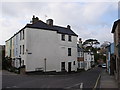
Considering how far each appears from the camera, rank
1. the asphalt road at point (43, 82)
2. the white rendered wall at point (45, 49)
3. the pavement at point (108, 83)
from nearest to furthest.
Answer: the asphalt road at point (43, 82), the pavement at point (108, 83), the white rendered wall at point (45, 49)

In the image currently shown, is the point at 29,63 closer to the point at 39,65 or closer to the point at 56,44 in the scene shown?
the point at 39,65

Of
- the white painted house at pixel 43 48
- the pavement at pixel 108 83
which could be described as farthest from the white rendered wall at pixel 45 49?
the pavement at pixel 108 83

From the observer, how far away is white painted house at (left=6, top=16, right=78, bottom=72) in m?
33.3

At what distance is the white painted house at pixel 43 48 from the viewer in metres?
33.3

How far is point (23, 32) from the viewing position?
3500 centimetres

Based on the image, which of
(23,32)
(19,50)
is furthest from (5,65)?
(23,32)

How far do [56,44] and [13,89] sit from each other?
75.9 ft

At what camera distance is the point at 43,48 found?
116 feet

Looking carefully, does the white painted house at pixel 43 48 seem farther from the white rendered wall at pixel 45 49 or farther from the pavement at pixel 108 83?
the pavement at pixel 108 83

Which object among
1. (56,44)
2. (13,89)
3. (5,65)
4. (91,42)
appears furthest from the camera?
(91,42)

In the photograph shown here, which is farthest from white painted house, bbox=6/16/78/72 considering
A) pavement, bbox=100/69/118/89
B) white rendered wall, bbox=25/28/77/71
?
pavement, bbox=100/69/118/89

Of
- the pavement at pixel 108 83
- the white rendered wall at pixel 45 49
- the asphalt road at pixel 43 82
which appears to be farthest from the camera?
the white rendered wall at pixel 45 49

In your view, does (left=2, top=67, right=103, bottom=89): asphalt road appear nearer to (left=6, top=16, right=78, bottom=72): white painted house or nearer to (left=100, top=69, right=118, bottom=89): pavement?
(left=100, top=69, right=118, bottom=89): pavement

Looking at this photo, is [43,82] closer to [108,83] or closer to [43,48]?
[108,83]
